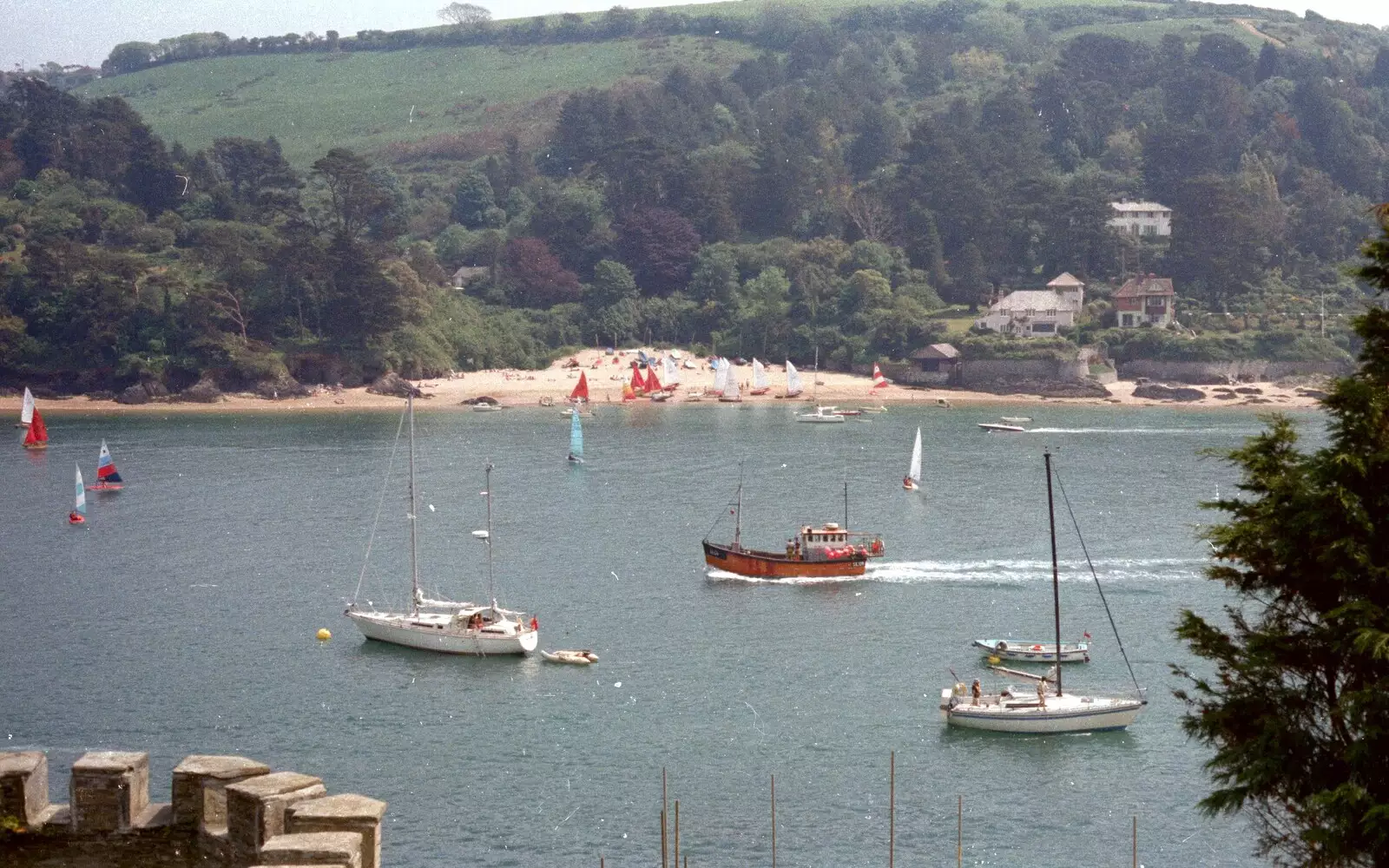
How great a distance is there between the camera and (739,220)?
584 ft

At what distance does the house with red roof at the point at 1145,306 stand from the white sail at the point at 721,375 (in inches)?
1401

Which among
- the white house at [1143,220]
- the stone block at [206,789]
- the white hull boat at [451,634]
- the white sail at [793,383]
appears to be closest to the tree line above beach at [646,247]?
the white house at [1143,220]

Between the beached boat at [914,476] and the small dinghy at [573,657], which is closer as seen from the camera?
the small dinghy at [573,657]

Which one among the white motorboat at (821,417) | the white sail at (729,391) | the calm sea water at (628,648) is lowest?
the calm sea water at (628,648)

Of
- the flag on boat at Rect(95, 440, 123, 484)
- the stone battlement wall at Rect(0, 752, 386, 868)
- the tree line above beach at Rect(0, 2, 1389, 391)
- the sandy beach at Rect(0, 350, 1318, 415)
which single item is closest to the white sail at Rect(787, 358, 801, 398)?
the sandy beach at Rect(0, 350, 1318, 415)

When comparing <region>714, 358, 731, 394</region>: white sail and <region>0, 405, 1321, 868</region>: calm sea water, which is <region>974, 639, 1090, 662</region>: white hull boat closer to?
<region>0, 405, 1321, 868</region>: calm sea water

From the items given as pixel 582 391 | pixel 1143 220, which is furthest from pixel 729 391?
pixel 1143 220

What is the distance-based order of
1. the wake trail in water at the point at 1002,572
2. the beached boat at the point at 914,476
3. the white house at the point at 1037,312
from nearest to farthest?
1. the wake trail in water at the point at 1002,572
2. the beached boat at the point at 914,476
3. the white house at the point at 1037,312

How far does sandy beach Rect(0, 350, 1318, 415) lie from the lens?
13488 centimetres

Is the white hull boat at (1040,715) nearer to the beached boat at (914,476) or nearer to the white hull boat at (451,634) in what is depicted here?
the white hull boat at (451,634)

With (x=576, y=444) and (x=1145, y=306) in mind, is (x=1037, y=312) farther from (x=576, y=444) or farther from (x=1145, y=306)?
(x=576, y=444)

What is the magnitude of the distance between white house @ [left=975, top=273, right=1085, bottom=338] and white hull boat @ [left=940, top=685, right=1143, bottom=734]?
103777 mm

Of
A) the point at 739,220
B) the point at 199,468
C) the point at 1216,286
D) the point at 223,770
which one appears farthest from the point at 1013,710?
the point at 739,220

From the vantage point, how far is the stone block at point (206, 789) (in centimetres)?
1177
